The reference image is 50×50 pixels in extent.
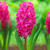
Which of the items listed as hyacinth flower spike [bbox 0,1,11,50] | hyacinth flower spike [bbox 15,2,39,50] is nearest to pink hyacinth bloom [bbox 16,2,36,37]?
hyacinth flower spike [bbox 15,2,39,50]

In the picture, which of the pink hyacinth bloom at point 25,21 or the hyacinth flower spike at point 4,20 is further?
the hyacinth flower spike at point 4,20

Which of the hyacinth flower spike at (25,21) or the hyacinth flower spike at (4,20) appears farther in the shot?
the hyacinth flower spike at (4,20)

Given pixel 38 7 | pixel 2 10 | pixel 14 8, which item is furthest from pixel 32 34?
pixel 14 8

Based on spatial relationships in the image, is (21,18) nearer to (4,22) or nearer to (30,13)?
(30,13)

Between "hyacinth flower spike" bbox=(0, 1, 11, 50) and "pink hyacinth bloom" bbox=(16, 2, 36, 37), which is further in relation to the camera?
"hyacinth flower spike" bbox=(0, 1, 11, 50)

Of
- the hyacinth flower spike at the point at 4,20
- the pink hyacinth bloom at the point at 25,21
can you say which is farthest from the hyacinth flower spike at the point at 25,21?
the hyacinth flower spike at the point at 4,20

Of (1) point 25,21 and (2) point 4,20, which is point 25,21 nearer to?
(1) point 25,21

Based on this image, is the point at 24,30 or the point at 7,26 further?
the point at 7,26

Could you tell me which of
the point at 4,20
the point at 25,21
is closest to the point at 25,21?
the point at 25,21

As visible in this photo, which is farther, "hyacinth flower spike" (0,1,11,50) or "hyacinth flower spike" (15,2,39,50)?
"hyacinth flower spike" (0,1,11,50)

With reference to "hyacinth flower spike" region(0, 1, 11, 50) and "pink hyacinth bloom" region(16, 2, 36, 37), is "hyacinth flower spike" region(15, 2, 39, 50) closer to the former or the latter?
"pink hyacinth bloom" region(16, 2, 36, 37)

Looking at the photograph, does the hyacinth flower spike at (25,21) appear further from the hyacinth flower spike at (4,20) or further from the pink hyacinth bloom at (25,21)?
the hyacinth flower spike at (4,20)
